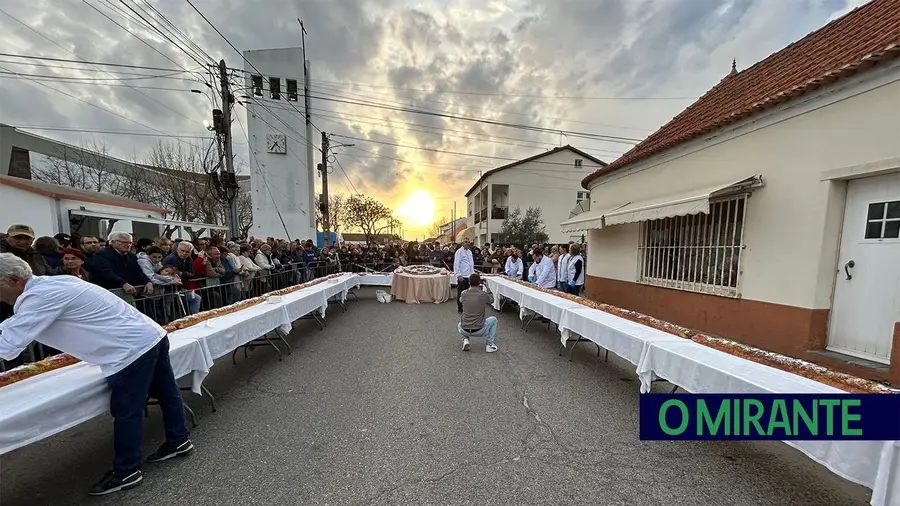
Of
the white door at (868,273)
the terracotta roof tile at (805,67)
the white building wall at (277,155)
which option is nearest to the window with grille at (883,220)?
the white door at (868,273)

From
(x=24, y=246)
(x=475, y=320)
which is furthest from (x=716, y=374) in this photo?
(x=24, y=246)

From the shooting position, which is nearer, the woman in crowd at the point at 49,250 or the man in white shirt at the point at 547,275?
the woman in crowd at the point at 49,250

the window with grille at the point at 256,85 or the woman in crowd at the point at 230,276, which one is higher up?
the window with grille at the point at 256,85

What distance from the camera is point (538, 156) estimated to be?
1180 inches

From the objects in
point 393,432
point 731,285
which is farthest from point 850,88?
point 393,432

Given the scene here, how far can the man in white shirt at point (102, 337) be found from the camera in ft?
6.79

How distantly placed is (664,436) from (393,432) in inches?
84.7

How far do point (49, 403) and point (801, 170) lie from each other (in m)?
8.17

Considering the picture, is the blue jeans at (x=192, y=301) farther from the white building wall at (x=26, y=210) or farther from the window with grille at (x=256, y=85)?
the window with grille at (x=256, y=85)

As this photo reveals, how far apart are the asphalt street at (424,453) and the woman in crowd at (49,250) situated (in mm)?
2716

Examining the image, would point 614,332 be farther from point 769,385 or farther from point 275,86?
point 275,86

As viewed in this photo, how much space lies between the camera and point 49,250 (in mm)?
4559

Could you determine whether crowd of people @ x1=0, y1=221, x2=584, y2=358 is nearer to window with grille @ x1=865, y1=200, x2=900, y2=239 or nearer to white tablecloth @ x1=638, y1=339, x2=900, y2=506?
window with grille @ x1=865, y1=200, x2=900, y2=239

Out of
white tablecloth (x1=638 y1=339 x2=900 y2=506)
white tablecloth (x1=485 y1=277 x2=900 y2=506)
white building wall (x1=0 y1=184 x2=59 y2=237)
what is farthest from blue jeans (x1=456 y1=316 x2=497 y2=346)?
white building wall (x1=0 y1=184 x2=59 y2=237)
